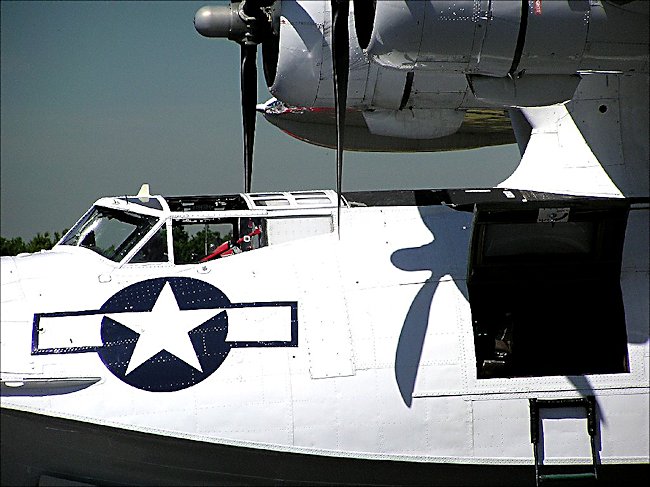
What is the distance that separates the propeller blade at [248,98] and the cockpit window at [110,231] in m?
1.94

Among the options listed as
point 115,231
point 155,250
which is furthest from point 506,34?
point 115,231

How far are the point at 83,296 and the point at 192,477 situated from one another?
1.95m

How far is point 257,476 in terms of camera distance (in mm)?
8531

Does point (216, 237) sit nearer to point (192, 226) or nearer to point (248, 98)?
point (192, 226)

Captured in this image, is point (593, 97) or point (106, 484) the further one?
point (593, 97)

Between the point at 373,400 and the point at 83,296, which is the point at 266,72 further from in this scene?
the point at 373,400

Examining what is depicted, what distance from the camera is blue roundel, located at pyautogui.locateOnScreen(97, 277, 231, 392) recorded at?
27.6 ft

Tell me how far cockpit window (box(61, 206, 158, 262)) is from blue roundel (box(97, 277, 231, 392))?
574mm

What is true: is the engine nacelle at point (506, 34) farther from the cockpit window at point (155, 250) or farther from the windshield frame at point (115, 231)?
the windshield frame at point (115, 231)

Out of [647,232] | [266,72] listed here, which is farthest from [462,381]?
[266,72]

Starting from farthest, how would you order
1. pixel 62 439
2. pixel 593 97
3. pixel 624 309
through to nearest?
pixel 593 97, pixel 624 309, pixel 62 439

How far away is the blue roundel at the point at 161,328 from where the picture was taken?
8.41 m

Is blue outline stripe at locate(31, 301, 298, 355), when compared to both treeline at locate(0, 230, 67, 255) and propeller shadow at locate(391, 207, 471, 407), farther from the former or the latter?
treeline at locate(0, 230, 67, 255)

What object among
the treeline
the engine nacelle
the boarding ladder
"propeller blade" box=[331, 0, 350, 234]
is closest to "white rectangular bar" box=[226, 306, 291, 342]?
"propeller blade" box=[331, 0, 350, 234]
